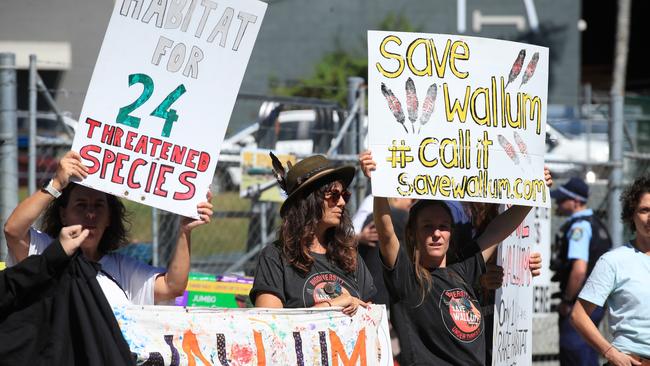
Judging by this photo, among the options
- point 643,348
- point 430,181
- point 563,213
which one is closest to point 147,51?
point 430,181

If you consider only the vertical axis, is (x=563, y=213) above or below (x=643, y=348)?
above

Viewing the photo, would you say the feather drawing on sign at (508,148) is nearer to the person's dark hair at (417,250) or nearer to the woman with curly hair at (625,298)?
the person's dark hair at (417,250)

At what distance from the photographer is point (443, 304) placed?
188 inches

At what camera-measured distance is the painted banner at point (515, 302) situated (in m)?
5.33

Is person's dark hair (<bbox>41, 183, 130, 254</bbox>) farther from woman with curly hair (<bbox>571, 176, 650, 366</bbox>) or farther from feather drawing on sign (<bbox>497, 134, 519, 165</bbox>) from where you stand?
woman with curly hair (<bbox>571, 176, 650, 366</bbox>)

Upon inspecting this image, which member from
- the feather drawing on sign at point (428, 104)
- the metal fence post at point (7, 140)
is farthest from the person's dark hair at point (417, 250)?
the metal fence post at point (7, 140)

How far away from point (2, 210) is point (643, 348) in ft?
12.1

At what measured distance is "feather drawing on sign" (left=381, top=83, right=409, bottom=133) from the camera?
4.76 metres

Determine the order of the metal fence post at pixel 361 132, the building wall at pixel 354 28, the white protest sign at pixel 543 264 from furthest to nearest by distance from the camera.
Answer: the building wall at pixel 354 28
the metal fence post at pixel 361 132
the white protest sign at pixel 543 264

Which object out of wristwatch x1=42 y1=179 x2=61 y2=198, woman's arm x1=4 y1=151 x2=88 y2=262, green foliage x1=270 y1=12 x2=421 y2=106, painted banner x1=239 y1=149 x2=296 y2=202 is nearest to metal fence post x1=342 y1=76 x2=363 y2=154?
painted banner x1=239 y1=149 x2=296 y2=202

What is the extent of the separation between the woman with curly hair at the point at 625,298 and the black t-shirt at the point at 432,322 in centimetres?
84

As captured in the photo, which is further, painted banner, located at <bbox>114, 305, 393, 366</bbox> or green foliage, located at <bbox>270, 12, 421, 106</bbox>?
green foliage, located at <bbox>270, 12, 421, 106</bbox>

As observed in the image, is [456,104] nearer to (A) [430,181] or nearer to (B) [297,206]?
(A) [430,181]

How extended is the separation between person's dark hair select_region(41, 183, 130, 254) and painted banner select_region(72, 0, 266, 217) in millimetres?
271
